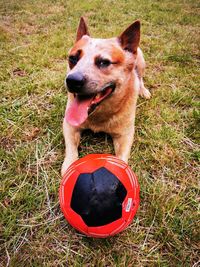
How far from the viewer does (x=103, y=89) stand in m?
2.39

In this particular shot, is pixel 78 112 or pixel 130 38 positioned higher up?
pixel 130 38

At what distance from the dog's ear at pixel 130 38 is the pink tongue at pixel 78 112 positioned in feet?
2.39

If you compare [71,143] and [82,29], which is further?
[82,29]

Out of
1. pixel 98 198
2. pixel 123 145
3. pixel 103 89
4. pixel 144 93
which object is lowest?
pixel 144 93

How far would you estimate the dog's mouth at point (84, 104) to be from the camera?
7.35ft

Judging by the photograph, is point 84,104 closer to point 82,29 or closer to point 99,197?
point 99,197

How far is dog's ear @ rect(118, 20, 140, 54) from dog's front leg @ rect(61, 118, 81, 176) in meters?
0.93

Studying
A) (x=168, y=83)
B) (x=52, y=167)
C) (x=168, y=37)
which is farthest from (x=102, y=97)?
(x=168, y=37)

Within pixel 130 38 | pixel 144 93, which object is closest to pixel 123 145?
pixel 130 38

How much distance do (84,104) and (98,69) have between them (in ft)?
1.07

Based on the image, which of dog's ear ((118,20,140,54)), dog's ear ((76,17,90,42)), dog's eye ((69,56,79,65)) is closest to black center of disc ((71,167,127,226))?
dog's eye ((69,56,79,65))

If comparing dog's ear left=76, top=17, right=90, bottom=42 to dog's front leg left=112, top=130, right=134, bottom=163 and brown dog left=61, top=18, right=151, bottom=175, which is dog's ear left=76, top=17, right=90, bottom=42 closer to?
brown dog left=61, top=18, right=151, bottom=175

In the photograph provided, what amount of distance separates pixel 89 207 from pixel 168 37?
450cm

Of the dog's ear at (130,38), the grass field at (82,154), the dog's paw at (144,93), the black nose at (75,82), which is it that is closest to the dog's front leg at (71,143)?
the grass field at (82,154)
